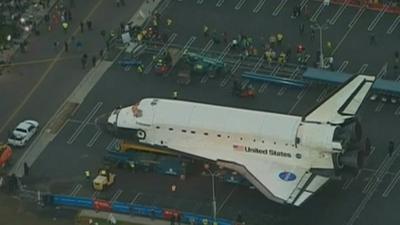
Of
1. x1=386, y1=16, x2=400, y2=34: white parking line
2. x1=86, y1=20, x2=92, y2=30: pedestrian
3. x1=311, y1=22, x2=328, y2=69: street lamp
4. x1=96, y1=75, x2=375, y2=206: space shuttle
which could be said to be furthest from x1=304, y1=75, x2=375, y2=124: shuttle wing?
x1=86, y1=20, x2=92, y2=30: pedestrian

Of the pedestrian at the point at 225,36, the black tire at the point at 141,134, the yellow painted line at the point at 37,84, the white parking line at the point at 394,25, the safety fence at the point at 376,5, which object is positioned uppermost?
the safety fence at the point at 376,5

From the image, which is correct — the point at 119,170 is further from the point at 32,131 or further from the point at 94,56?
the point at 94,56

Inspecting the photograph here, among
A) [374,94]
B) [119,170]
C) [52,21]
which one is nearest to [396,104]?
[374,94]

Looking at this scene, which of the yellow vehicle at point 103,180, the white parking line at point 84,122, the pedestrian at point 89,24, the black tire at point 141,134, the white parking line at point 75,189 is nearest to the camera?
the yellow vehicle at point 103,180

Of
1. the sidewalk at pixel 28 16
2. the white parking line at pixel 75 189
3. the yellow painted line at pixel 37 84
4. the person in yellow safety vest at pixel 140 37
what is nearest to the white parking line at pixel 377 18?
the person in yellow safety vest at pixel 140 37

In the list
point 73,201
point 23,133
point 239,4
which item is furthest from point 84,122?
point 239,4

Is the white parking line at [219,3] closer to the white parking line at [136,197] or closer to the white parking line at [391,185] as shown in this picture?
the white parking line at [136,197]

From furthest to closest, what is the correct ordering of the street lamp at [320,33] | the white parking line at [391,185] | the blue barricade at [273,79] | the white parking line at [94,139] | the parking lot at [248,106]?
the street lamp at [320,33]
the blue barricade at [273,79]
the white parking line at [94,139]
the white parking line at [391,185]
the parking lot at [248,106]
